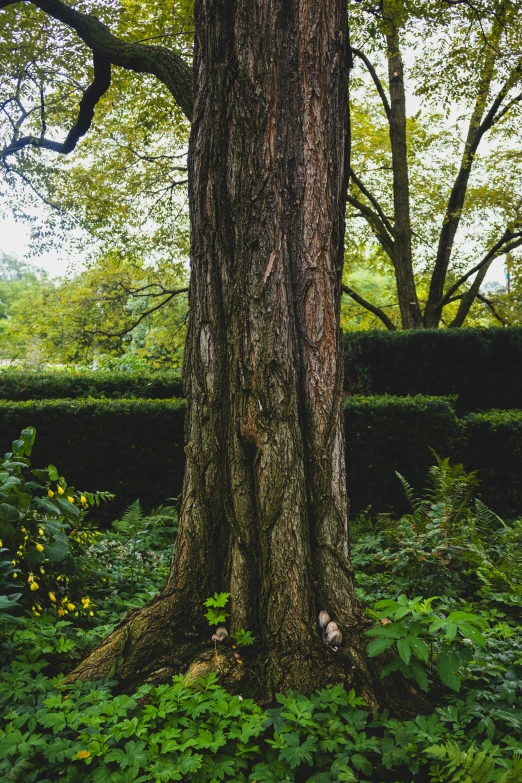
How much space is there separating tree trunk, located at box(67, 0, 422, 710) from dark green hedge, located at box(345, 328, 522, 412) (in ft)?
22.4

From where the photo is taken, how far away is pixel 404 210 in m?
14.4

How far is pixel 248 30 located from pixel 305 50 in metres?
0.31

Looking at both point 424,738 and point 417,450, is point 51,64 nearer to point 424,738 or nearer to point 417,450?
point 417,450

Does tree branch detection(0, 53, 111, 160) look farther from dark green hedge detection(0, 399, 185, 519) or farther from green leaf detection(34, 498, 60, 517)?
green leaf detection(34, 498, 60, 517)

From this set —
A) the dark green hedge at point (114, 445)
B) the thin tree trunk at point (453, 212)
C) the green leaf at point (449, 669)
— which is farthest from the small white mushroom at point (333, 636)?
the thin tree trunk at point (453, 212)

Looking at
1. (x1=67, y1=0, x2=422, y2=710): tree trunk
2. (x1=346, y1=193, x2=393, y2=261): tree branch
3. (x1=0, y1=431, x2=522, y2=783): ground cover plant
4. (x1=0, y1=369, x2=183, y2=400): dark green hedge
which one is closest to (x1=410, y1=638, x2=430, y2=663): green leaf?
(x1=0, y1=431, x2=522, y2=783): ground cover plant

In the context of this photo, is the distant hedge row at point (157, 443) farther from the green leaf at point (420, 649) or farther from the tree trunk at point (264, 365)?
the green leaf at point (420, 649)

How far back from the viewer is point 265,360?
118 inches

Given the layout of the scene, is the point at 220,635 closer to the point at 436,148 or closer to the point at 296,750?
the point at 296,750

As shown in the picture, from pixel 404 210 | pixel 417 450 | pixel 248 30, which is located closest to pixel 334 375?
pixel 248 30

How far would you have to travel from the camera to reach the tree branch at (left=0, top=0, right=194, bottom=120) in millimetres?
6062

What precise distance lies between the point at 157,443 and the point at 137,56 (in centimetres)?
411

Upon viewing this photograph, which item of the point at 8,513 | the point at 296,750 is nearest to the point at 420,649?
the point at 296,750

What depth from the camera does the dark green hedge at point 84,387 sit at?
31.3ft
